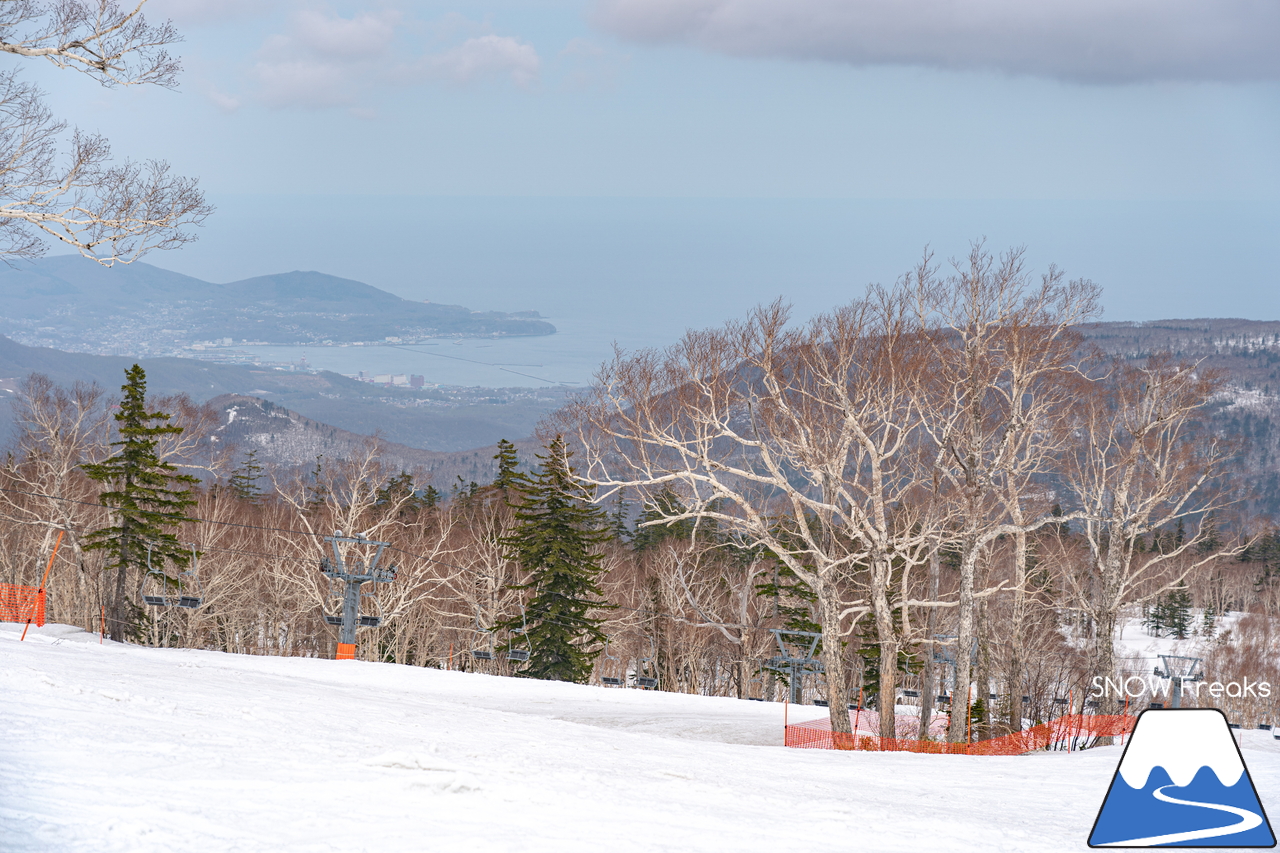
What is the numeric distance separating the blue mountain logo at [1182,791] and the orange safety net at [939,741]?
13245 mm

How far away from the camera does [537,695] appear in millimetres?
25781

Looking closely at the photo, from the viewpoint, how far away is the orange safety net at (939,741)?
69.5 feet

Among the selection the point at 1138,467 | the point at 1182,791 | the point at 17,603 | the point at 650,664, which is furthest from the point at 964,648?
the point at 650,664

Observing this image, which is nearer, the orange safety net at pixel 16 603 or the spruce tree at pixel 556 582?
the orange safety net at pixel 16 603

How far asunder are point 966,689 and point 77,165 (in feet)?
71.8

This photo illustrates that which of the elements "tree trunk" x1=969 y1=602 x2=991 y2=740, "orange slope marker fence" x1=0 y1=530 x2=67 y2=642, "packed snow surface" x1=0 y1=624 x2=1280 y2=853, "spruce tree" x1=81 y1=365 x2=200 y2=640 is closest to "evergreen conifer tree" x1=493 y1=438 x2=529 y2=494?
"spruce tree" x1=81 y1=365 x2=200 y2=640

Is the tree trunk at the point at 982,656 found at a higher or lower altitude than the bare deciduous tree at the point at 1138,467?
lower

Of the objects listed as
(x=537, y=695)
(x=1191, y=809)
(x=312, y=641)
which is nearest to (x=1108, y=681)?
(x=537, y=695)

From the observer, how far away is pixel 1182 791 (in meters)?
6.61

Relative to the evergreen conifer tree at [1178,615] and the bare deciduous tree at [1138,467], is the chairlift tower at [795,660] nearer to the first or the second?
the bare deciduous tree at [1138,467]

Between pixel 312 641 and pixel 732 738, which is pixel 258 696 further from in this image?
pixel 312 641

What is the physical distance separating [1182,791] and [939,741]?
1836 centimetres

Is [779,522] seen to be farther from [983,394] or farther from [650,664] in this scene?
[650,664]

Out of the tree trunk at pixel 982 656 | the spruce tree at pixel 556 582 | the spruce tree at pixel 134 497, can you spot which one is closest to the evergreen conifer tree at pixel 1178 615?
the spruce tree at pixel 556 582
